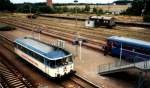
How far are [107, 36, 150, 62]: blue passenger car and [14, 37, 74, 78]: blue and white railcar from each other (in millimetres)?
8217

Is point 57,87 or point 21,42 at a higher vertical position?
point 21,42

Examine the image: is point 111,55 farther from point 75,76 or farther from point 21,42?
point 21,42

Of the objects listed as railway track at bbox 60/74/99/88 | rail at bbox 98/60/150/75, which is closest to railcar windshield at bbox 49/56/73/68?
railway track at bbox 60/74/99/88

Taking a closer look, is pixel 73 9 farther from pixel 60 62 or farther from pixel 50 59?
pixel 50 59

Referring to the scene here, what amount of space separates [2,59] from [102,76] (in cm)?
1498

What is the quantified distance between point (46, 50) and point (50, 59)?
2.46 meters

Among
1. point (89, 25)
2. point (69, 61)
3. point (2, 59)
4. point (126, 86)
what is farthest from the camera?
point (89, 25)

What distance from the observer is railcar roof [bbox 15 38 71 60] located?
2031 cm

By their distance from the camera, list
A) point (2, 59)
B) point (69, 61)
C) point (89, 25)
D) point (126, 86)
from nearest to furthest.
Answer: point (126, 86) → point (69, 61) → point (2, 59) → point (89, 25)

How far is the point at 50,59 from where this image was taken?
65.1 feet

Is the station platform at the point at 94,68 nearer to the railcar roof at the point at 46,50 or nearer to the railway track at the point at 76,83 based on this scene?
the railway track at the point at 76,83

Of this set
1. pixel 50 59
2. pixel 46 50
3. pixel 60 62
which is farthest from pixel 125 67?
pixel 46 50

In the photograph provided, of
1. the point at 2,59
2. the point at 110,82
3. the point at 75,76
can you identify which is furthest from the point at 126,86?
the point at 2,59

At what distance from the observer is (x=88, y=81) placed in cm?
2078
